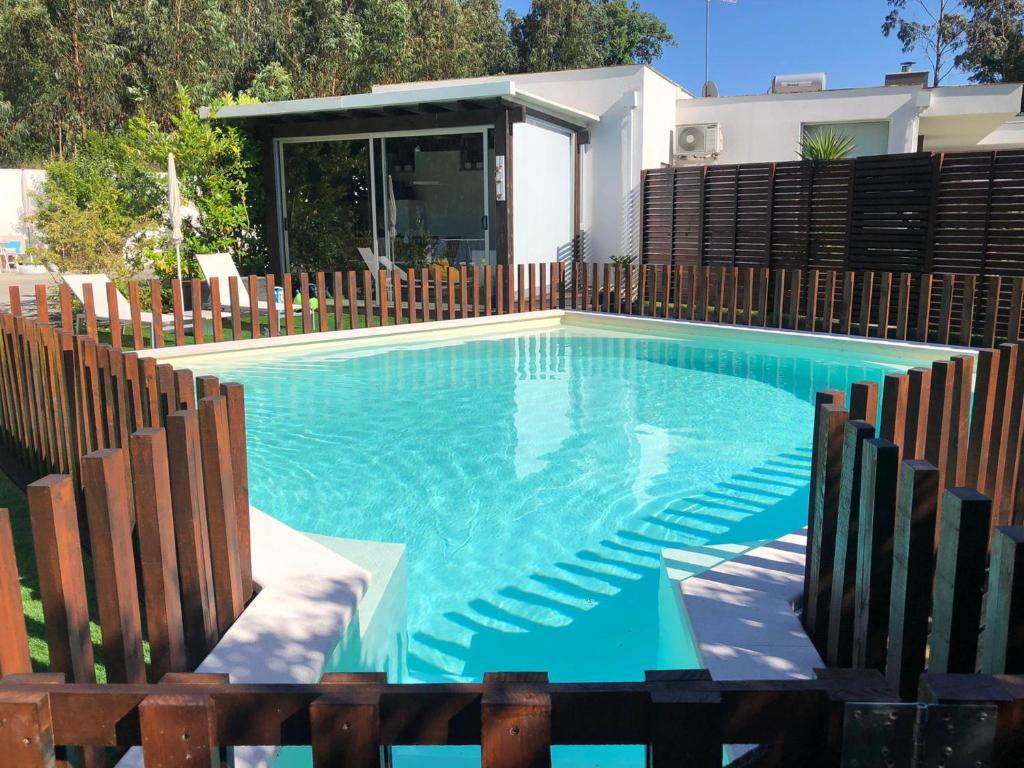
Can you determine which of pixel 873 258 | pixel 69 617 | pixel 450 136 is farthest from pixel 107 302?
pixel 873 258

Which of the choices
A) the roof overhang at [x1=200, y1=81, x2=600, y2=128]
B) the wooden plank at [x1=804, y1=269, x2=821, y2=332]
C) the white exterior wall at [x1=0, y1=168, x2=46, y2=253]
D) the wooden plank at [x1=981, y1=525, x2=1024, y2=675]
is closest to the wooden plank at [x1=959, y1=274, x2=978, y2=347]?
the wooden plank at [x1=804, y1=269, x2=821, y2=332]

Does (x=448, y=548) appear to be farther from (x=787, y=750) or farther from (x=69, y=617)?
(x=787, y=750)

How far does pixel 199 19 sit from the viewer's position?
109 feet

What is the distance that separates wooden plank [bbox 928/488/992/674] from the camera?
171 centimetres

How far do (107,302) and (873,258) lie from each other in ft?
36.0

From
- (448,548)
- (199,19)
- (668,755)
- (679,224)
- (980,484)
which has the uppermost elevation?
(199,19)

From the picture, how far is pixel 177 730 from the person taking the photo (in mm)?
1363

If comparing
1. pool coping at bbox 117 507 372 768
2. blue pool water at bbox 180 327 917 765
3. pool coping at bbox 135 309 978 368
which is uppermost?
pool coping at bbox 117 507 372 768

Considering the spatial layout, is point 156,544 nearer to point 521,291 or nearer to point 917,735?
point 917,735

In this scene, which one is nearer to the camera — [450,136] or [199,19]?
[450,136]

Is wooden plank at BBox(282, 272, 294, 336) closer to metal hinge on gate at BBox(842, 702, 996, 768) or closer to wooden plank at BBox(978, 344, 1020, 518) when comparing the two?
wooden plank at BBox(978, 344, 1020, 518)

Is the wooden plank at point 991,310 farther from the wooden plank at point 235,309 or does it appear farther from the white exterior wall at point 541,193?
the wooden plank at point 235,309

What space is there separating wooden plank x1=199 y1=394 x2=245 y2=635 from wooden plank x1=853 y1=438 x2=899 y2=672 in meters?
1.98

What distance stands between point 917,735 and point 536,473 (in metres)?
5.00
